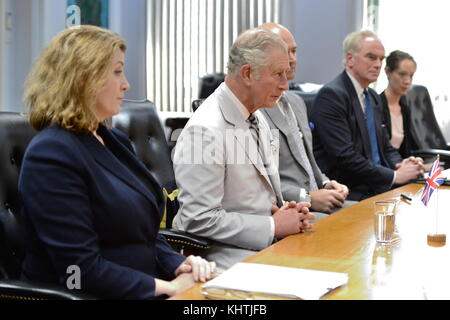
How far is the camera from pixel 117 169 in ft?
6.05

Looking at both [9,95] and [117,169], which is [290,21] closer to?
[9,95]

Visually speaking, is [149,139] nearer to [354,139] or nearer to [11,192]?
[11,192]

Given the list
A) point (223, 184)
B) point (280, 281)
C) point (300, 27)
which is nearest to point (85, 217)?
point (280, 281)

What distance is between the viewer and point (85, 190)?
1705mm

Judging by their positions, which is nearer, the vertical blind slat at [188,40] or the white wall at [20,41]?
the white wall at [20,41]

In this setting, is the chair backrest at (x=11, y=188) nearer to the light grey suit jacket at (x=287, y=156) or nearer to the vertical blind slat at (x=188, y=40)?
the light grey suit jacket at (x=287, y=156)

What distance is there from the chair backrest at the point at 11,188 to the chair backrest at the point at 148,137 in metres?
0.79

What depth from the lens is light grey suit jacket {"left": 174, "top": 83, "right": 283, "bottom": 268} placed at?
2.23m

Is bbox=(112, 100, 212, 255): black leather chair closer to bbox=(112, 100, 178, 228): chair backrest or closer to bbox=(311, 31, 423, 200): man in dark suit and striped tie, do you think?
bbox=(112, 100, 178, 228): chair backrest

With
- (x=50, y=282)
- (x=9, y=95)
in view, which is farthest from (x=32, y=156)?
(x=9, y=95)

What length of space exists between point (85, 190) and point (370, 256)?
78 cm

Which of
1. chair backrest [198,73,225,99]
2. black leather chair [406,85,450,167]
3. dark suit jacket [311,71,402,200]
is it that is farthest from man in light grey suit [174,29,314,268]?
chair backrest [198,73,225,99]

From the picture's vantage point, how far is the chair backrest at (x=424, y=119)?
5094 mm

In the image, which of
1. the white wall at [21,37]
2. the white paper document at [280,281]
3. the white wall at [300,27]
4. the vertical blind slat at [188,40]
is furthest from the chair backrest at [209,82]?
the white paper document at [280,281]
